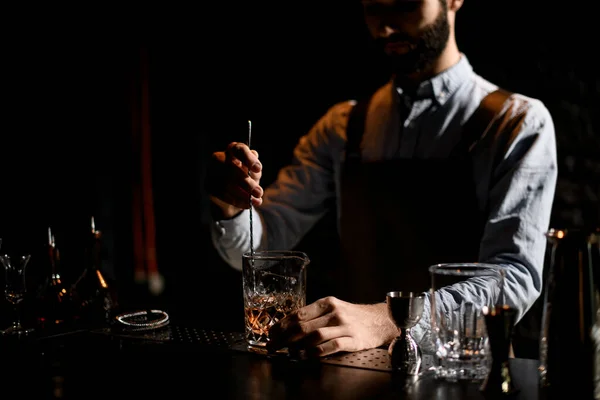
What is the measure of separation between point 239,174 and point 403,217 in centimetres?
86

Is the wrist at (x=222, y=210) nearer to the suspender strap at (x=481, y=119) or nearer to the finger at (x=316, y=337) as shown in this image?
the suspender strap at (x=481, y=119)

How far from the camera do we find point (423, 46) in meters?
2.44

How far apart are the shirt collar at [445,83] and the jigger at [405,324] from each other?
1.27 meters

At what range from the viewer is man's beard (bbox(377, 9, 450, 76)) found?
2.43m

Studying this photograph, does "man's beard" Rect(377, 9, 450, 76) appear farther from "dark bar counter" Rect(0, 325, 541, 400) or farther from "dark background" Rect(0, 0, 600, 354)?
"dark bar counter" Rect(0, 325, 541, 400)

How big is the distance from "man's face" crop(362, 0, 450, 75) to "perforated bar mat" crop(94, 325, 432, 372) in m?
1.18

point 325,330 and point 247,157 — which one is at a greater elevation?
point 247,157

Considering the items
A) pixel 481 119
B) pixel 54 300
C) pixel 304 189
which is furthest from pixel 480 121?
pixel 54 300

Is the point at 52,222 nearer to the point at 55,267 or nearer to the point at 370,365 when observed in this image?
the point at 55,267

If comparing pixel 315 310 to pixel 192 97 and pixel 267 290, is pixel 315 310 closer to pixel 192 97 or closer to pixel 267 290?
pixel 267 290

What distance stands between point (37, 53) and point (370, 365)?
323cm

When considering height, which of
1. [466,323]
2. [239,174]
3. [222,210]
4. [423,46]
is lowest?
[466,323]

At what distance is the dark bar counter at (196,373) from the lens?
1261 millimetres

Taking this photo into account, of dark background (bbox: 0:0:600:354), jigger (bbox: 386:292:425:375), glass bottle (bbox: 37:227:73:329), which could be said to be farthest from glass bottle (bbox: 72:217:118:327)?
dark background (bbox: 0:0:600:354)
